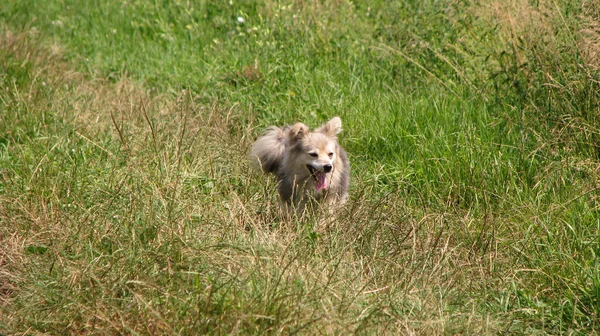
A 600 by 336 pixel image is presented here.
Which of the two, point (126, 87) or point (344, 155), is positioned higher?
point (344, 155)

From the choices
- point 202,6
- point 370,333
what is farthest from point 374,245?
point 202,6

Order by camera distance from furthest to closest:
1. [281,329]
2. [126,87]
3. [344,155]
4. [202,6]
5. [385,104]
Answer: [202,6] < [126,87] < [385,104] < [344,155] < [281,329]

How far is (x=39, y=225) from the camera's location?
4.81 meters

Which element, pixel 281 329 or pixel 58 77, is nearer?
pixel 281 329

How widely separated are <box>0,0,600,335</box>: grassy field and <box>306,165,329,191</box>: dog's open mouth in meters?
0.34

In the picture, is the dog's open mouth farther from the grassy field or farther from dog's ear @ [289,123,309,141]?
the grassy field

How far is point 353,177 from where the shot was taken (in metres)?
6.12

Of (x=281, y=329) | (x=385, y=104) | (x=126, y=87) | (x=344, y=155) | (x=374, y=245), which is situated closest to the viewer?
(x=281, y=329)

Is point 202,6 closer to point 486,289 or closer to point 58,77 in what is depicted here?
point 58,77

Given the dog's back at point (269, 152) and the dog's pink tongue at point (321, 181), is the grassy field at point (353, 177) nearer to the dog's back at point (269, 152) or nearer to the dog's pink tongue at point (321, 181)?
the dog's back at point (269, 152)

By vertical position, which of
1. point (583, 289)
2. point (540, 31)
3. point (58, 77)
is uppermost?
point (540, 31)

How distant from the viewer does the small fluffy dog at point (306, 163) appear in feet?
18.5

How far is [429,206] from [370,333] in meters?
1.88

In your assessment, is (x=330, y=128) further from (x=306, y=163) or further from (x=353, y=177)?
(x=353, y=177)
